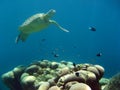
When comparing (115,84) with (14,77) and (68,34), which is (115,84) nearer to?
(14,77)

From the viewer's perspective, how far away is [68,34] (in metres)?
20.0

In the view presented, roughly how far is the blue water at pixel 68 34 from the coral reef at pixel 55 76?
606 cm

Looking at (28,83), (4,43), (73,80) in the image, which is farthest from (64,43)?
(73,80)

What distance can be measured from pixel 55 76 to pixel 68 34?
13.5 meters

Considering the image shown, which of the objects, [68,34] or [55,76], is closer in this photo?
[55,76]

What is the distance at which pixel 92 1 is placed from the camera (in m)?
19.4

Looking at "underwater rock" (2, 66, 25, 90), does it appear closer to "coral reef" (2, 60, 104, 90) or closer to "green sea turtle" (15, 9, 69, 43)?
"coral reef" (2, 60, 104, 90)

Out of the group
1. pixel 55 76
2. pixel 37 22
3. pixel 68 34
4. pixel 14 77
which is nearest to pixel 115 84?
pixel 55 76

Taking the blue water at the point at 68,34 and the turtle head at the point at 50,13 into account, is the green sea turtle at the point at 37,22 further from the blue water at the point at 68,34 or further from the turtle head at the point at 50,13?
the blue water at the point at 68,34

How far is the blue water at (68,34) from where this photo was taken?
17297mm

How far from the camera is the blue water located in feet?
56.7

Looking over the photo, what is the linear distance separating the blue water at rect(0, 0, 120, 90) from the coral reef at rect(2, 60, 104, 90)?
6057mm

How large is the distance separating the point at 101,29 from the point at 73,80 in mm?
15294

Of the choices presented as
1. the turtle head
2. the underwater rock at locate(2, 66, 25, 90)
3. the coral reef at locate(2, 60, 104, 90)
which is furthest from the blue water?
the coral reef at locate(2, 60, 104, 90)
